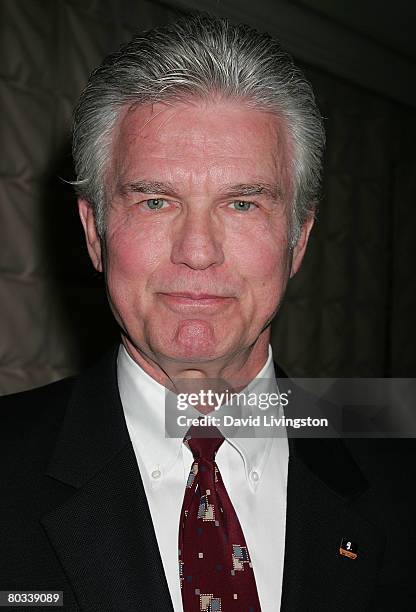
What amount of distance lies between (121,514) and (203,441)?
170 mm

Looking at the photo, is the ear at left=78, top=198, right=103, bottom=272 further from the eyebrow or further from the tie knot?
the tie knot

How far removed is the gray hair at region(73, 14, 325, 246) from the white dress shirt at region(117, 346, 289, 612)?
1.02 feet

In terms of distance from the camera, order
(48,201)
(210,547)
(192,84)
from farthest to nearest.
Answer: (48,201) → (192,84) → (210,547)

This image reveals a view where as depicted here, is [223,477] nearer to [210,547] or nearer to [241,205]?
[210,547]

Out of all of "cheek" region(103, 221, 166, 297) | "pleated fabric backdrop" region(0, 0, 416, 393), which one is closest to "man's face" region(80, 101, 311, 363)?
"cheek" region(103, 221, 166, 297)

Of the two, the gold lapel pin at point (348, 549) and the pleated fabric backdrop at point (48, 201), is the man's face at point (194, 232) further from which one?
the pleated fabric backdrop at point (48, 201)

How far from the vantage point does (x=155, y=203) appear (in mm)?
1257

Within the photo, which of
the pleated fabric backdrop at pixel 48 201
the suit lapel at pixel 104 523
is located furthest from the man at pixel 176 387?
the pleated fabric backdrop at pixel 48 201

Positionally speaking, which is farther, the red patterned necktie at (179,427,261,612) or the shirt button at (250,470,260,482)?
the shirt button at (250,470,260,482)

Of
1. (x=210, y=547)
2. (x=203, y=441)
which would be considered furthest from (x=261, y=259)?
(x=210, y=547)

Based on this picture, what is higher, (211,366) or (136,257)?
→ (136,257)

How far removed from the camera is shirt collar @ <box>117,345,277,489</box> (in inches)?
50.2

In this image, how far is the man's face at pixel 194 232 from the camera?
1.23 m

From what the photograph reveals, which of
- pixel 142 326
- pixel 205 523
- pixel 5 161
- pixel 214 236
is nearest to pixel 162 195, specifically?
pixel 214 236
